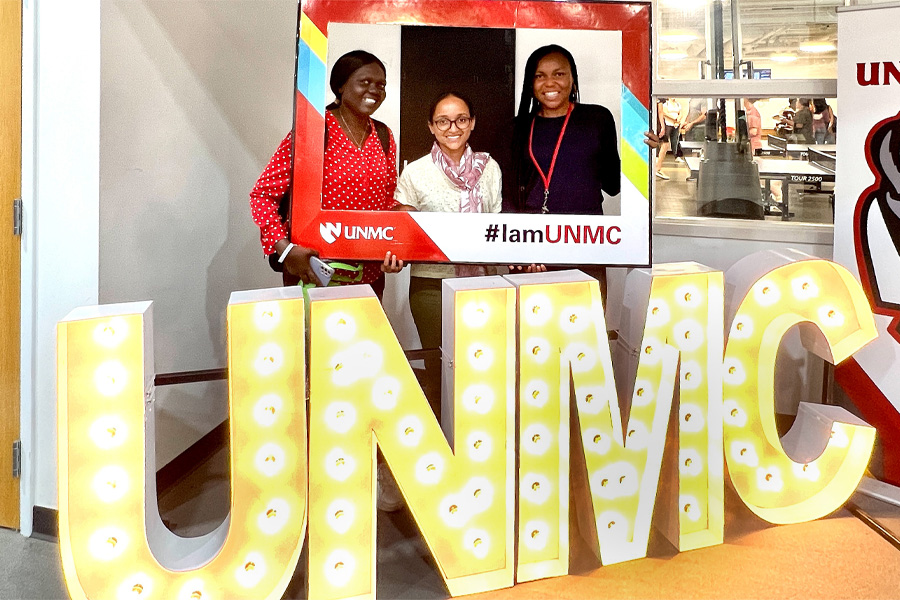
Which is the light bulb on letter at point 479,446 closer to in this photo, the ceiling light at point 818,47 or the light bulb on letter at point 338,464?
the light bulb on letter at point 338,464

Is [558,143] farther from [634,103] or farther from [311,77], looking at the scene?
[311,77]

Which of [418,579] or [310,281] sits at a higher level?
[310,281]

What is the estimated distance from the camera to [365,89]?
78.4 inches

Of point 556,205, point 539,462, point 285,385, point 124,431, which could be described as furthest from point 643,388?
point 124,431

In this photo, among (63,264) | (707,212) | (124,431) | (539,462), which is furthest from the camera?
(707,212)

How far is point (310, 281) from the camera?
2068 mm

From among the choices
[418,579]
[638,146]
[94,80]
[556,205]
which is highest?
[94,80]

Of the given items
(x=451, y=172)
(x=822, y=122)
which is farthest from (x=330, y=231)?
(x=822, y=122)

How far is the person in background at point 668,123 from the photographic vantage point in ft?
9.89

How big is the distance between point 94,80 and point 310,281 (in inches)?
34.0

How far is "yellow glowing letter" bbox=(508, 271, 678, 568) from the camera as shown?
1.90 m

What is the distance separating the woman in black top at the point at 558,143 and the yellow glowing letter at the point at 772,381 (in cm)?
53

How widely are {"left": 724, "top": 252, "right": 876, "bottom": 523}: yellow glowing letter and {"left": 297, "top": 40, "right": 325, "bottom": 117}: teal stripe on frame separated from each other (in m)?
1.30

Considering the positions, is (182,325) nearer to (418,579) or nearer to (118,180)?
(118,180)
